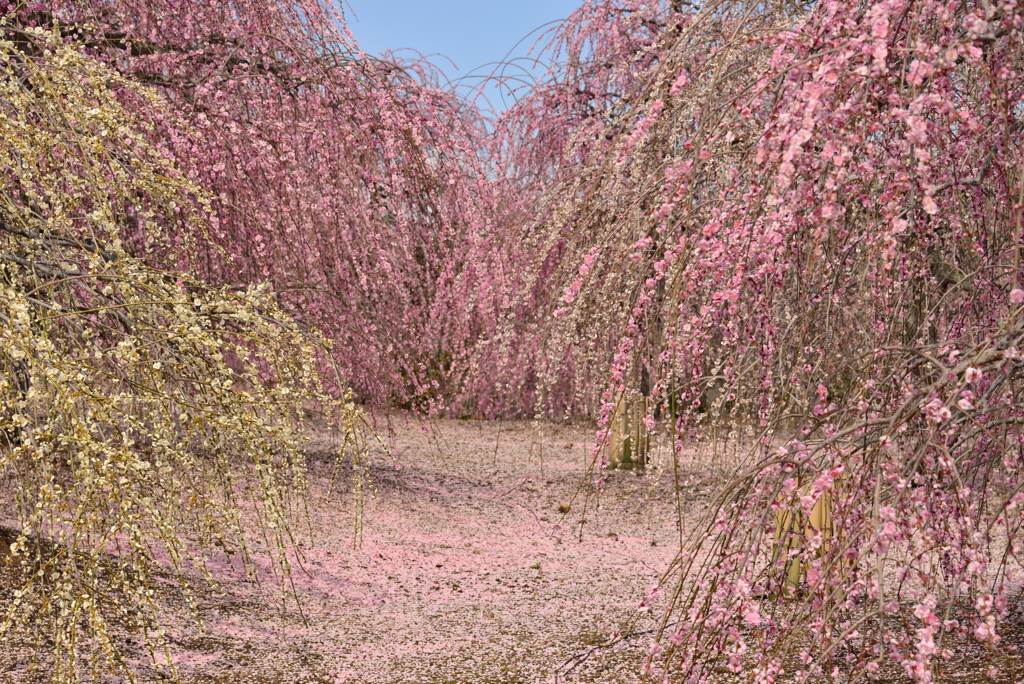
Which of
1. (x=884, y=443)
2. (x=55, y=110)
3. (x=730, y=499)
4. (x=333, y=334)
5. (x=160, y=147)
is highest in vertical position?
(x=160, y=147)

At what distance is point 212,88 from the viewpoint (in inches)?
227

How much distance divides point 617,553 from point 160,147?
4116 mm

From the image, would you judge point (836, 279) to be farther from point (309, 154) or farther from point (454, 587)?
point (309, 154)

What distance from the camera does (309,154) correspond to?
5.96 m

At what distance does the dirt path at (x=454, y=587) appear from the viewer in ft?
13.9

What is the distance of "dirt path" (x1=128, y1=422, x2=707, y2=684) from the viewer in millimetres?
4250

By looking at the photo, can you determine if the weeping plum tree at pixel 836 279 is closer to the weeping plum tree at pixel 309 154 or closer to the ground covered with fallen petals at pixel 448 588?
the ground covered with fallen petals at pixel 448 588

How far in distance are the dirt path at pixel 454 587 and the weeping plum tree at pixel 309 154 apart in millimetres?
1483

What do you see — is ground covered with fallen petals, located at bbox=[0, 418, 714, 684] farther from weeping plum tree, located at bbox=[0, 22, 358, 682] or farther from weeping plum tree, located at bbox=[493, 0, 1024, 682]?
weeping plum tree, located at bbox=[493, 0, 1024, 682]

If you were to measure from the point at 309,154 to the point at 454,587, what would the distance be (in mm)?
2900

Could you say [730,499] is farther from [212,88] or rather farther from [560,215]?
[212,88]

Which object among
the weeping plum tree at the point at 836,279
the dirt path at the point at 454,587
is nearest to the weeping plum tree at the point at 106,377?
the dirt path at the point at 454,587

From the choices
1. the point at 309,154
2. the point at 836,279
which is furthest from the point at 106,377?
the point at 309,154

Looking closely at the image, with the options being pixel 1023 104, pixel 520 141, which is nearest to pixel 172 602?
pixel 1023 104
